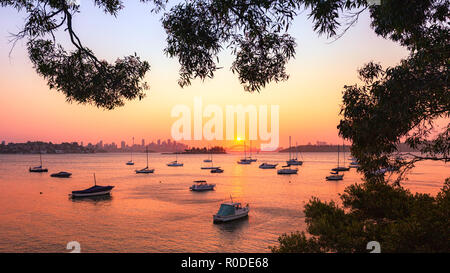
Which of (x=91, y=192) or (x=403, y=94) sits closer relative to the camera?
(x=403, y=94)

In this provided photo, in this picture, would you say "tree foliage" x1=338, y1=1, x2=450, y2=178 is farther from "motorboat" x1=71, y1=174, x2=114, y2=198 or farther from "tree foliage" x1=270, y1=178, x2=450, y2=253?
"motorboat" x1=71, y1=174, x2=114, y2=198

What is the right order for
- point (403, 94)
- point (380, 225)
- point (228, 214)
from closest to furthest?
point (403, 94), point (380, 225), point (228, 214)

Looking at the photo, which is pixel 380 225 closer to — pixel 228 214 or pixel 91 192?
pixel 228 214

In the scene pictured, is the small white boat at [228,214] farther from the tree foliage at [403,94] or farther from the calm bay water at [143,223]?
the tree foliage at [403,94]

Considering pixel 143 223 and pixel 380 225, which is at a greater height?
pixel 380 225

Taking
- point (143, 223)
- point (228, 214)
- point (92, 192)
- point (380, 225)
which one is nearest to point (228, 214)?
point (228, 214)

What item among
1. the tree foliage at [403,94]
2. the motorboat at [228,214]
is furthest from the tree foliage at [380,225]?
the motorboat at [228,214]

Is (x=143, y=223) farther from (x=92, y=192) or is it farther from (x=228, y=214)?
(x=92, y=192)

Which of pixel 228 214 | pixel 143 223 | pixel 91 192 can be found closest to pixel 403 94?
pixel 228 214

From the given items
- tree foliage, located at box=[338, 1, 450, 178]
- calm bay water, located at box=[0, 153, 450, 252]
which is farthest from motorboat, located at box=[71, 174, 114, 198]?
tree foliage, located at box=[338, 1, 450, 178]

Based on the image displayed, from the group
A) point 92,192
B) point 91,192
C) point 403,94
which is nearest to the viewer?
point 403,94

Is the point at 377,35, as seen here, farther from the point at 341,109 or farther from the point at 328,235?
the point at 328,235

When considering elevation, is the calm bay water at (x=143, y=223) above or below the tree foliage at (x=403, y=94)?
below

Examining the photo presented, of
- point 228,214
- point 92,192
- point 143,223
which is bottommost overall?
point 143,223
